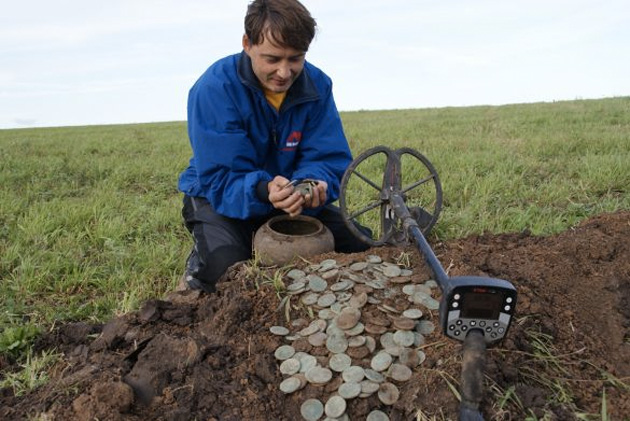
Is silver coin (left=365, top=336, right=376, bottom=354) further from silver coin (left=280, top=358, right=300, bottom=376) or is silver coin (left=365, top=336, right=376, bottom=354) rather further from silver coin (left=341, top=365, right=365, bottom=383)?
silver coin (left=280, top=358, right=300, bottom=376)

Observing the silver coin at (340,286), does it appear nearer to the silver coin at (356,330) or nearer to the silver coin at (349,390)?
the silver coin at (356,330)

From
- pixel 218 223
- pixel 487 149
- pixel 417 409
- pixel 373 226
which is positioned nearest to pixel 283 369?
pixel 417 409

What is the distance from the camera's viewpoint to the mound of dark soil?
5.80 ft

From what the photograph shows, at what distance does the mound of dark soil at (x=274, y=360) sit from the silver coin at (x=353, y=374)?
0.24ft

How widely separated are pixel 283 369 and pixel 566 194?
3308mm

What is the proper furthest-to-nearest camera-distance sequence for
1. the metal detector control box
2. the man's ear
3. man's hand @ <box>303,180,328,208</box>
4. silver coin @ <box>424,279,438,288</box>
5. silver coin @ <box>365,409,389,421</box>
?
the man's ear → man's hand @ <box>303,180,328,208</box> → silver coin @ <box>424,279,438,288</box> → silver coin @ <box>365,409,389,421</box> → the metal detector control box

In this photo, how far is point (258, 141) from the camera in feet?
→ 10.3

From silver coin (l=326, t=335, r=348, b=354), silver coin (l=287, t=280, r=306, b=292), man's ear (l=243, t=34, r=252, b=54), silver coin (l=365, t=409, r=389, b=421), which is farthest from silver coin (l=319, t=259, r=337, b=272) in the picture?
man's ear (l=243, t=34, r=252, b=54)

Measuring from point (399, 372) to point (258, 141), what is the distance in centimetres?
170

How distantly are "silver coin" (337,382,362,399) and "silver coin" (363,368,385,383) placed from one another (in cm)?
5

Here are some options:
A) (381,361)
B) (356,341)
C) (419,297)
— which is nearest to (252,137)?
(419,297)

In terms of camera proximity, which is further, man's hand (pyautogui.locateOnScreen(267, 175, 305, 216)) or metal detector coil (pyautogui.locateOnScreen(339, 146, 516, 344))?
man's hand (pyautogui.locateOnScreen(267, 175, 305, 216))

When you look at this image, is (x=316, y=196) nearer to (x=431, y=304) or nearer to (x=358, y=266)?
(x=358, y=266)

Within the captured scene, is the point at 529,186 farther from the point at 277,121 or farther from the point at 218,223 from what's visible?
the point at 218,223
